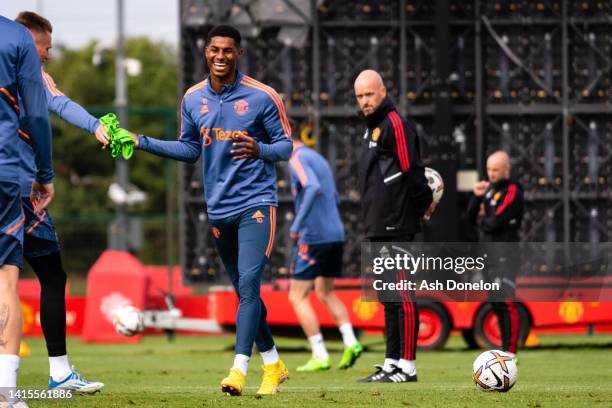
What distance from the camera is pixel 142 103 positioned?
64.9m

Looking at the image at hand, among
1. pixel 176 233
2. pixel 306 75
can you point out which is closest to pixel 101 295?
pixel 306 75

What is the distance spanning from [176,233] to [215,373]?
20097mm

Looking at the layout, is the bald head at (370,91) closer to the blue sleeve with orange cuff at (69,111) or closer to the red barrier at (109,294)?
the blue sleeve with orange cuff at (69,111)

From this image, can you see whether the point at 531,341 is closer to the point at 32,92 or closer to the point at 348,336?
the point at 348,336

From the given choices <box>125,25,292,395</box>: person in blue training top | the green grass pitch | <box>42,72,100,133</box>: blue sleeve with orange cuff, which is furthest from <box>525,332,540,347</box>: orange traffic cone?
<box>42,72,100,133</box>: blue sleeve with orange cuff

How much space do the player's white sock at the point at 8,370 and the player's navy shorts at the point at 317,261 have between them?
6057mm

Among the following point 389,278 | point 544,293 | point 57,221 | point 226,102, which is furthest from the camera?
point 57,221

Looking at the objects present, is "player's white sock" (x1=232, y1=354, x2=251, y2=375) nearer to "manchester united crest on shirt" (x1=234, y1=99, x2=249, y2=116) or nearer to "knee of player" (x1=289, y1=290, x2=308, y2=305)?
"manchester united crest on shirt" (x1=234, y1=99, x2=249, y2=116)

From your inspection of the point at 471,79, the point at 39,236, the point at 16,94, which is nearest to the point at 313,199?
the point at 471,79

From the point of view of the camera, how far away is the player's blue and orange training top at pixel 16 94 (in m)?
6.45

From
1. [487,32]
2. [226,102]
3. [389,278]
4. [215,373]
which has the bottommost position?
[215,373]

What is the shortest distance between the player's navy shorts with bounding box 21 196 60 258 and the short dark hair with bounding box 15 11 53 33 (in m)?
1.15

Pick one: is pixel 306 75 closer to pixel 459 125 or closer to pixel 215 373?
Answer: pixel 459 125

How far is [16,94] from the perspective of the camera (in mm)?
6594
